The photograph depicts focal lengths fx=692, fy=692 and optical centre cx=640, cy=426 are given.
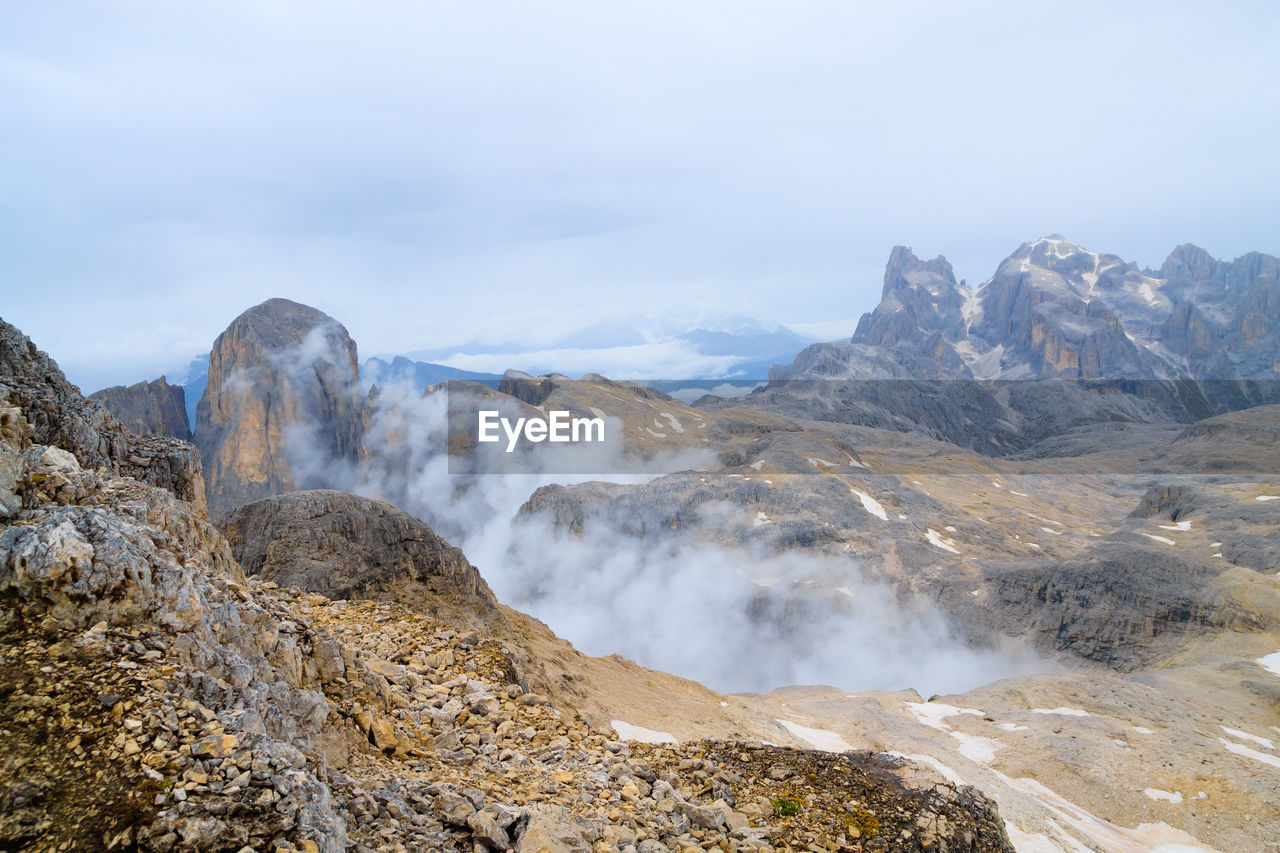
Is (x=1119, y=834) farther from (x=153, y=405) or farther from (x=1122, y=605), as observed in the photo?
(x=153, y=405)

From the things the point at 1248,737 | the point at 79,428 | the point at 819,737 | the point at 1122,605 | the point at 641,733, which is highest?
the point at 79,428

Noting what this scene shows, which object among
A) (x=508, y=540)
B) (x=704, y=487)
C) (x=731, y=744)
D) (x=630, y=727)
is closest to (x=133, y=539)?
(x=731, y=744)

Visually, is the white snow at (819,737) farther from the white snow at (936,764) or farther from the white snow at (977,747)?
the white snow at (977,747)

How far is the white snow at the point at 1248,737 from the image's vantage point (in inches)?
1663

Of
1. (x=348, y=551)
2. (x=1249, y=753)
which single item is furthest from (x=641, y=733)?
(x=1249, y=753)

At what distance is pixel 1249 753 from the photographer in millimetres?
40406

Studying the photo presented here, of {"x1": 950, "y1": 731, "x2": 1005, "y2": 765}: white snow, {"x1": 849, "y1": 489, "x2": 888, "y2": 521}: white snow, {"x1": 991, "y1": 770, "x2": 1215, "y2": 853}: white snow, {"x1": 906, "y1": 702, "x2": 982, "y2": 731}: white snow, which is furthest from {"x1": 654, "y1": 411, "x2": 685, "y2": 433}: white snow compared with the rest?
{"x1": 991, "y1": 770, "x2": 1215, "y2": 853}: white snow

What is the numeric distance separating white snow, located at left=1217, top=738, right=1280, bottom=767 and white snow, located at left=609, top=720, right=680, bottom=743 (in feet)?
123

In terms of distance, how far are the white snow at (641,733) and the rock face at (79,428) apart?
1458 cm

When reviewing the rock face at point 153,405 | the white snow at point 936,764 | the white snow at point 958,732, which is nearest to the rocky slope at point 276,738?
the white snow at point 936,764

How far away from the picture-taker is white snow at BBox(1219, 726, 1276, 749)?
42250 millimetres

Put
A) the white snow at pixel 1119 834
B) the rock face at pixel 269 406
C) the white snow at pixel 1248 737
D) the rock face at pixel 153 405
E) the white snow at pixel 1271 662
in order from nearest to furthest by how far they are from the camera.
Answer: the white snow at pixel 1119 834 < the white snow at pixel 1248 737 < the white snow at pixel 1271 662 < the rock face at pixel 153 405 < the rock face at pixel 269 406

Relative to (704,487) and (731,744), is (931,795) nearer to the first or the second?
(731,744)

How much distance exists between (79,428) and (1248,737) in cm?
6050
